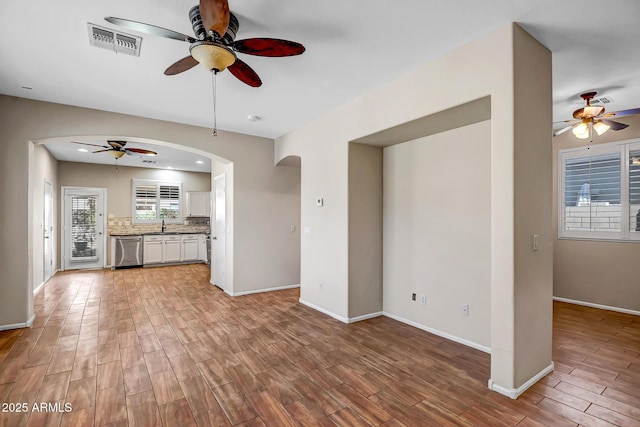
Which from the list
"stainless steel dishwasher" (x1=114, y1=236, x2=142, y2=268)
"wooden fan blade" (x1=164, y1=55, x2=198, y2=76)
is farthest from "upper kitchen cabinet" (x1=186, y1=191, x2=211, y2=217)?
"wooden fan blade" (x1=164, y1=55, x2=198, y2=76)

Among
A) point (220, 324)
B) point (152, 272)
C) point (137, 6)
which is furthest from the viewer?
point (152, 272)

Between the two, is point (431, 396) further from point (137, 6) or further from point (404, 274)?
point (137, 6)

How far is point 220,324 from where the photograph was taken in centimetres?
395

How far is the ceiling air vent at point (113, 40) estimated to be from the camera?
97.2 inches

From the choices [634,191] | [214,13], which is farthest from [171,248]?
[634,191]

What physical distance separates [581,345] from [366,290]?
2.31m

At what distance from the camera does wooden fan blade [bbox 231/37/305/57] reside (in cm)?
216

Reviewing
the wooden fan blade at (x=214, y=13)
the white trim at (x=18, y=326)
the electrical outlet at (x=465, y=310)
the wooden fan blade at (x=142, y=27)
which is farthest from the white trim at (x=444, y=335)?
the white trim at (x=18, y=326)

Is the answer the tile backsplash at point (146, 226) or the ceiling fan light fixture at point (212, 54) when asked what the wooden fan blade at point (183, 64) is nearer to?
the ceiling fan light fixture at point (212, 54)

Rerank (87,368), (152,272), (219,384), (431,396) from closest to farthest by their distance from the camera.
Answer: (431,396), (219,384), (87,368), (152,272)

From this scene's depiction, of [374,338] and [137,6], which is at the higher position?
[137,6]

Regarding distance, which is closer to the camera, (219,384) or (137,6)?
(137,6)

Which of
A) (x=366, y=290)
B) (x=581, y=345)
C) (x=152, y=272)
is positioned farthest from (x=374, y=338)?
(x=152, y=272)

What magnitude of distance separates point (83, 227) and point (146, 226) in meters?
1.41
